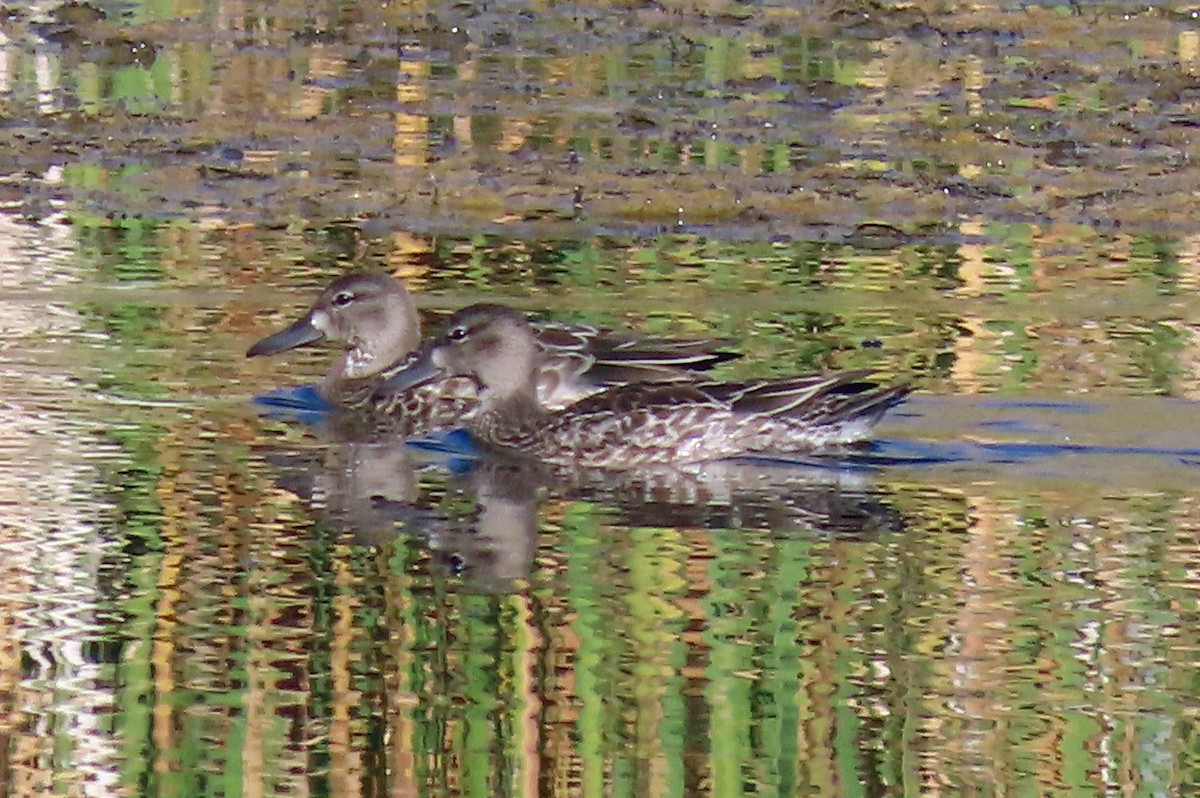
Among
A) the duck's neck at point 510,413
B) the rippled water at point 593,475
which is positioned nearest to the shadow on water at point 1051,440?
the rippled water at point 593,475

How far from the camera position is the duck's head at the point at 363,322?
368 inches

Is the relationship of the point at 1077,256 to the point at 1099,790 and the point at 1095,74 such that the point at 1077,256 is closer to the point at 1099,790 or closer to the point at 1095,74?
the point at 1095,74

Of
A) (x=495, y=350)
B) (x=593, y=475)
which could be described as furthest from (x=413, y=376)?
(x=593, y=475)

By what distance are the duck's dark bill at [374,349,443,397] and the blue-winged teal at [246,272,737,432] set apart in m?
0.02

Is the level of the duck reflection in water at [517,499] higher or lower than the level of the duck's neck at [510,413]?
higher

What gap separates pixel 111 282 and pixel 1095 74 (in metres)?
6.67

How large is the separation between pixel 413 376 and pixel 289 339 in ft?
1.64

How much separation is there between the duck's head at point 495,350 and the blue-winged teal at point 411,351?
0.16 ft

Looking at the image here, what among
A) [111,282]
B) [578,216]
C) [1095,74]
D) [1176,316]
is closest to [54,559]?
[111,282]

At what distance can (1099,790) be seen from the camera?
4840 mm

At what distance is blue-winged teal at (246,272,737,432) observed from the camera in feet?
28.6

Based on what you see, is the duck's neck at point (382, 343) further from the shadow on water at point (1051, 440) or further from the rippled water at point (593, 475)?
the shadow on water at point (1051, 440)

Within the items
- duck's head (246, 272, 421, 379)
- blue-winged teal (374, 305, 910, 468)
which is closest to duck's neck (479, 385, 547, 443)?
blue-winged teal (374, 305, 910, 468)

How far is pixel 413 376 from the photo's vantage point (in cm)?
897
